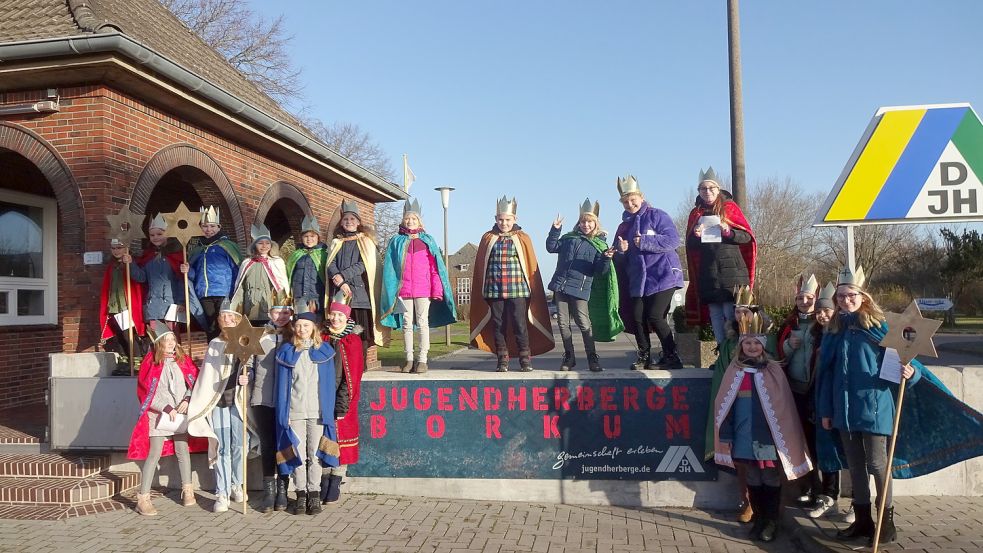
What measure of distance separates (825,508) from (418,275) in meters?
4.00

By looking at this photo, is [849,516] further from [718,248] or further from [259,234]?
[259,234]

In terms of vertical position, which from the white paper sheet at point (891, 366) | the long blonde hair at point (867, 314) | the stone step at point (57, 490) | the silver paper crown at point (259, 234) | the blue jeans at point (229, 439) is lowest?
the stone step at point (57, 490)

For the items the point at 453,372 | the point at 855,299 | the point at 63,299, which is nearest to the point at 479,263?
the point at 453,372

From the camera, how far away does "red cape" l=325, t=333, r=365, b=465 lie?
601cm

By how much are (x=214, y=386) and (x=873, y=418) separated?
16.8 ft

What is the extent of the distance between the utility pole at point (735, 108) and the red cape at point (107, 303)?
8157 mm

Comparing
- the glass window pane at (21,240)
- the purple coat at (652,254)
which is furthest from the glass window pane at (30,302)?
the purple coat at (652,254)

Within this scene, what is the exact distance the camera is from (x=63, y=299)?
7.47 m

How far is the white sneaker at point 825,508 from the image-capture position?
551 cm

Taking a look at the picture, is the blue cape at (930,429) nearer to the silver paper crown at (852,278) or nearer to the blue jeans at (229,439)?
the silver paper crown at (852,278)

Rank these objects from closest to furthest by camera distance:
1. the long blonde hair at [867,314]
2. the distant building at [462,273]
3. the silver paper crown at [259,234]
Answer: the long blonde hair at [867,314], the silver paper crown at [259,234], the distant building at [462,273]

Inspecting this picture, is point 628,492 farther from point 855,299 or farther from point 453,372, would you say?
point 855,299

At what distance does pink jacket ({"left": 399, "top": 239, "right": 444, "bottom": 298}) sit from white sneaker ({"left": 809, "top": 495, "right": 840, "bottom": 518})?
3.75 metres

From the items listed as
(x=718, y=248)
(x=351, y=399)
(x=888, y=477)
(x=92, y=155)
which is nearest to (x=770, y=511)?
(x=888, y=477)
